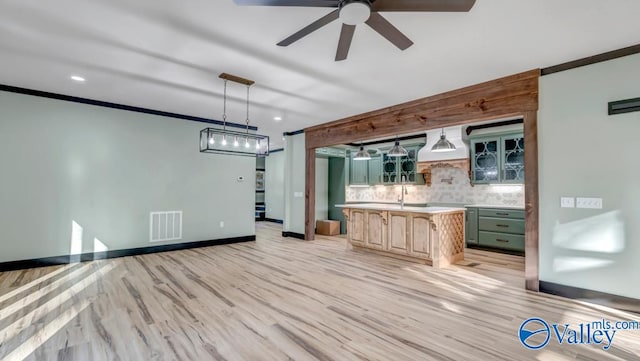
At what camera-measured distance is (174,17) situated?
263 cm

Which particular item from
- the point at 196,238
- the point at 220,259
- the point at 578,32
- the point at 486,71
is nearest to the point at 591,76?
the point at 578,32

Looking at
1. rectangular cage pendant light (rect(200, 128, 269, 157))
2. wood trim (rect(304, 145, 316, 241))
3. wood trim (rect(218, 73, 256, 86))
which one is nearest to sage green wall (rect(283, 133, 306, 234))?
wood trim (rect(304, 145, 316, 241))

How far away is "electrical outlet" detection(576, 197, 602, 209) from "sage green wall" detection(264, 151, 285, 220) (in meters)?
8.05

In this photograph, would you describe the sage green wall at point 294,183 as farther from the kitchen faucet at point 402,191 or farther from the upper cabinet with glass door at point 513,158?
the upper cabinet with glass door at point 513,158

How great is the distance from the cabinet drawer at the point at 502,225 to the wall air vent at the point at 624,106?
9.97 feet

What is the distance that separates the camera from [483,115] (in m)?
4.16

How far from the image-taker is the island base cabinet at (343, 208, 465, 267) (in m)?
4.76

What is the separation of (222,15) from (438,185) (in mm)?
6364

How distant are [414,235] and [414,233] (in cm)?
3

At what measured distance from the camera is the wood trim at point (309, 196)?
7137mm

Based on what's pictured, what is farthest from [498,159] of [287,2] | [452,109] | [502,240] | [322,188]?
[287,2]

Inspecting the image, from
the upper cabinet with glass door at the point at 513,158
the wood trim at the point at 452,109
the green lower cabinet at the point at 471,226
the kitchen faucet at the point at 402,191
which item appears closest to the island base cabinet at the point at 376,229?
the kitchen faucet at the point at 402,191

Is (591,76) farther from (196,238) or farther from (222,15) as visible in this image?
(196,238)

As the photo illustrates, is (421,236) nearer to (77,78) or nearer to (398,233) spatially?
(398,233)
